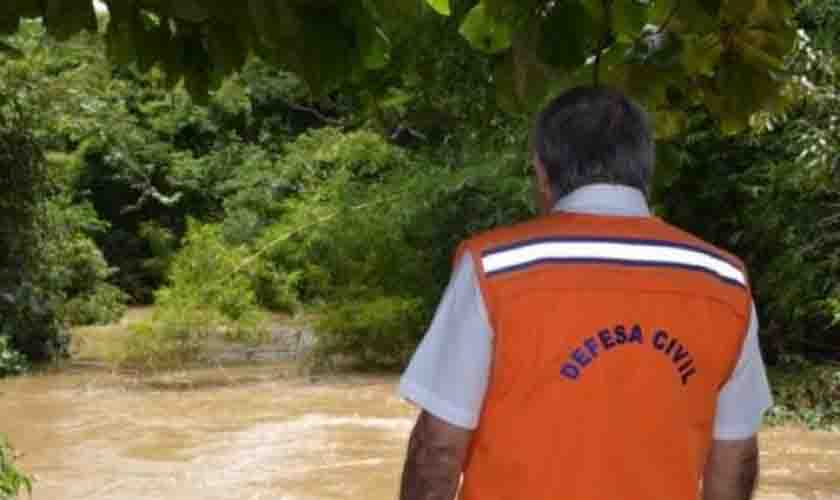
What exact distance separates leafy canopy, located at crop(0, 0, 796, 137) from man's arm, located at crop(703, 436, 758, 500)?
2.24 feet

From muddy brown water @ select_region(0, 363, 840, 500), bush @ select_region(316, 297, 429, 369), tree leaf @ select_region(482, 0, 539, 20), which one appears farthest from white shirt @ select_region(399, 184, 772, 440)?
bush @ select_region(316, 297, 429, 369)

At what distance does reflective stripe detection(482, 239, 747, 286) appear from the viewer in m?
2.04

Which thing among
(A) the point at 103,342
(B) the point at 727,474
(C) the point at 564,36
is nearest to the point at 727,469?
(B) the point at 727,474

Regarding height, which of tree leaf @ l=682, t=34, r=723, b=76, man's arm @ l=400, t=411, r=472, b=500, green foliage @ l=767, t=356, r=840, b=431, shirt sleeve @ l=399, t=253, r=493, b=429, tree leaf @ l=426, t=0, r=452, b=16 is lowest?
green foliage @ l=767, t=356, r=840, b=431

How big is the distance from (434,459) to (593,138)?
1.70ft

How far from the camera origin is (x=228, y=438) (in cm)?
1180

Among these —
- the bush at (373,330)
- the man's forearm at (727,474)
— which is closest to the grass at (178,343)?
the bush at (373,330)

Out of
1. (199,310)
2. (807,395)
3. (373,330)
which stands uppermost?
(199,310)

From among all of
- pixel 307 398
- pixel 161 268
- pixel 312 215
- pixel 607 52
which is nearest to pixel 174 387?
pixel 307 398

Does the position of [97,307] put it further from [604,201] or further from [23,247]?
[604,201]

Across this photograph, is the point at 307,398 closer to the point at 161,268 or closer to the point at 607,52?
the point at 161,268

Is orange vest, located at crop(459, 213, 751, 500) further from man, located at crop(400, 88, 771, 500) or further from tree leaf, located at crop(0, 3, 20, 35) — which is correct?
tree leaf, located at crop(0, 3, 20, 35)

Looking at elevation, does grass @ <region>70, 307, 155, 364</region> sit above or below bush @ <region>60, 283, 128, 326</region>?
below

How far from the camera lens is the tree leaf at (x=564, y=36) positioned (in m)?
2.44
